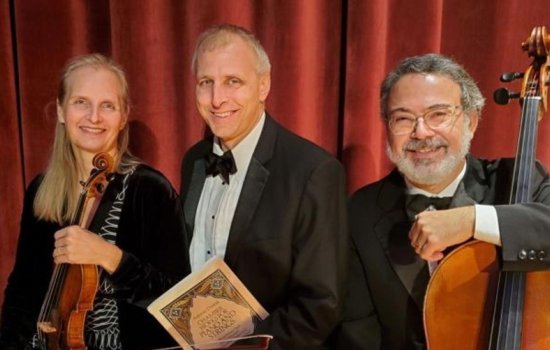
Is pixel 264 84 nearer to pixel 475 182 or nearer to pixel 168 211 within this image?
pixel 168 211

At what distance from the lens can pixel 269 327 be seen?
57.5 inches

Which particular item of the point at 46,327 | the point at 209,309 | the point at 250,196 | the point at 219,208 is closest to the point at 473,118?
the point at 250,196

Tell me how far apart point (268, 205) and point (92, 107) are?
0.57 metres

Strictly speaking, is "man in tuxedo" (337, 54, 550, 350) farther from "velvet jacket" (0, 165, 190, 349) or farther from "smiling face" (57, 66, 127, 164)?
"smiling face" (57, 66, 127, 164)

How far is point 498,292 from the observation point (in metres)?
1.21

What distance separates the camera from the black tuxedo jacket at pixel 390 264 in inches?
59.1

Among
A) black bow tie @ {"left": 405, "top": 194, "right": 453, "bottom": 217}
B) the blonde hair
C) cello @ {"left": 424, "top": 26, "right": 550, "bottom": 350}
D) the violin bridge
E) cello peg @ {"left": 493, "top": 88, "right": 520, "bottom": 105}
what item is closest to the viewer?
cello @ {"left": 424, "top": 26, "right": 550, "bottom": 350}

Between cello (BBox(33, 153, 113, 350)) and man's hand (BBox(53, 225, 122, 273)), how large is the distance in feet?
0.07

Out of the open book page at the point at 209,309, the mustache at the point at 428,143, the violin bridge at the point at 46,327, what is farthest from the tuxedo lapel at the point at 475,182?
the violin bridge at the point at 46,327

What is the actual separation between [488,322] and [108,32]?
156cm

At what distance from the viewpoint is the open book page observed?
4.70 ft

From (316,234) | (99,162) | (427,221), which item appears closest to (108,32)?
(99,162)

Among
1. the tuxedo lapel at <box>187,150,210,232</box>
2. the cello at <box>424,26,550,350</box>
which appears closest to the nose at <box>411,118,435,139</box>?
the cello at <box>424,26,550,350</box>

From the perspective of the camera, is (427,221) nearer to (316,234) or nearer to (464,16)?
(316,234)
